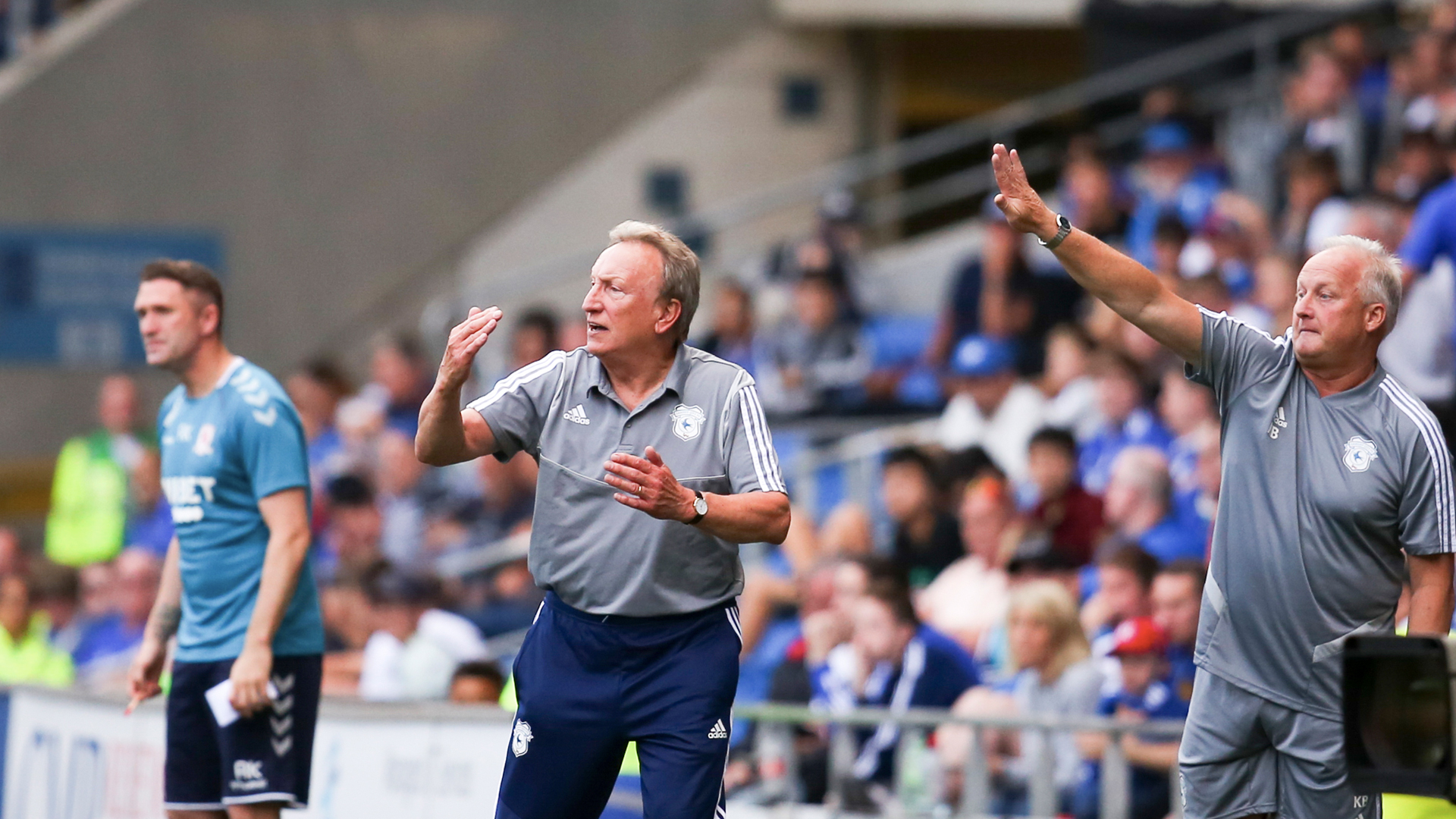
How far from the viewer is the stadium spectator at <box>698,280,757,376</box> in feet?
43.8

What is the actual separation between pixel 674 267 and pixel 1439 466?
2.03m

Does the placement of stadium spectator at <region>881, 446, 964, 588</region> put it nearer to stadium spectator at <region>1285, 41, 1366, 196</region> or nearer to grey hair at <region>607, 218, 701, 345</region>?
stadium spectator at <region>1285, 41, 1366, 196</region>

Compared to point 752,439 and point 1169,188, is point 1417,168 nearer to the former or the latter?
point 1169,188

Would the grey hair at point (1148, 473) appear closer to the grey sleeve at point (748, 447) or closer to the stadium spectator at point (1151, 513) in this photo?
the stadium spectator at point (1151, 513)

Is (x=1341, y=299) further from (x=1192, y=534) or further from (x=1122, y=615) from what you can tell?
(x=1192, y=534)

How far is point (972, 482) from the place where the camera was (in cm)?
967

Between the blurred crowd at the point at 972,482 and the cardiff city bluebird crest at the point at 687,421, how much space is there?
254cm

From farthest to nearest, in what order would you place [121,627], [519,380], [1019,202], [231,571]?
1. [121,627]
2. [231,571]
3. [519,380]
4. [1019,202]

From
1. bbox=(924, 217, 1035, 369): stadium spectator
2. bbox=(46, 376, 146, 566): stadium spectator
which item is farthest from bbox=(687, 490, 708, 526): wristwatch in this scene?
bbox=(46, 376, 146, 566): stadium spectator

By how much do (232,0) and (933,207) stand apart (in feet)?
23.1

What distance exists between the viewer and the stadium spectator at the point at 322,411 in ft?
45.9

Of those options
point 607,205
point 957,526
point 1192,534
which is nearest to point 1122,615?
point 1192,534

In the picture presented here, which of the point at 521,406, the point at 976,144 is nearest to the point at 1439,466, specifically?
the point at 521,406

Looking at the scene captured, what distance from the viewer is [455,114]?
681 inches
